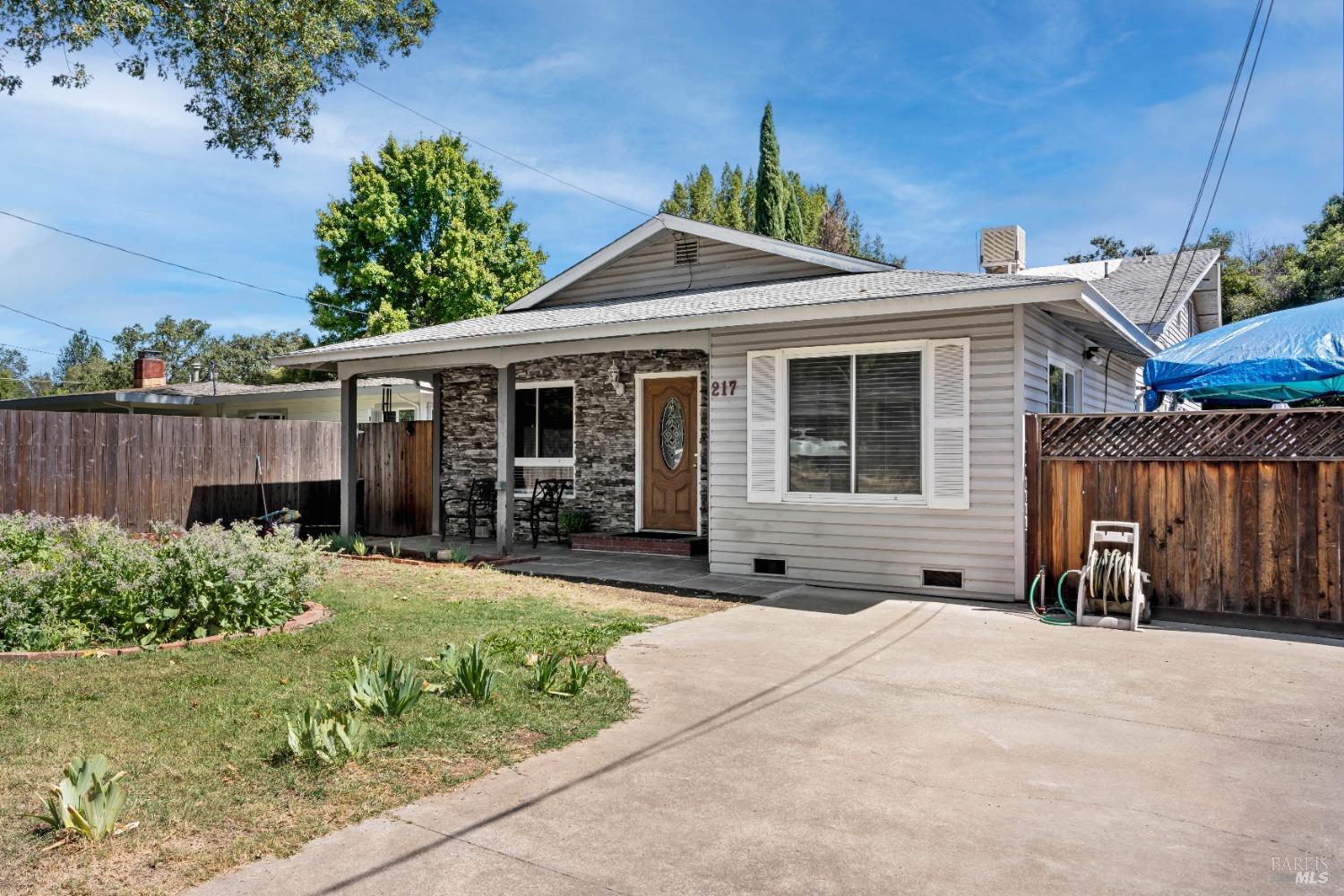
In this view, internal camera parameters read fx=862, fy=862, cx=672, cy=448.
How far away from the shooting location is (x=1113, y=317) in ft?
26.3

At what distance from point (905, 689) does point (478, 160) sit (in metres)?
31.4

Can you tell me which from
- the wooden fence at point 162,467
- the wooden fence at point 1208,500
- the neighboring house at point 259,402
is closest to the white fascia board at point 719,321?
the wooden fence at point 1208,500

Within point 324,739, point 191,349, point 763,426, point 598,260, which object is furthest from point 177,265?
point 191,349

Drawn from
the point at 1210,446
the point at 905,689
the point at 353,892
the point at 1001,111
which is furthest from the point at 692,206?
the point at 353,892

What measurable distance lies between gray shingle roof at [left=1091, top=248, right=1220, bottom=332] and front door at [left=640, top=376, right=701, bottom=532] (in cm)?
795

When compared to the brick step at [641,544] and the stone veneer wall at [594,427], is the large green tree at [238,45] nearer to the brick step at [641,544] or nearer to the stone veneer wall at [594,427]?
the stone veneer wall at [594,427]

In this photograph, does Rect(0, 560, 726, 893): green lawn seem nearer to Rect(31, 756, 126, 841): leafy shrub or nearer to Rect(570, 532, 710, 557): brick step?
Rect(31, 756, 126, 841): leafy shrub

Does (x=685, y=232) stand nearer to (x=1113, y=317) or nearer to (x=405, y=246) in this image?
(x=1113, y=317)

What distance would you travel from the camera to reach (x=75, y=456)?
11.7 meters

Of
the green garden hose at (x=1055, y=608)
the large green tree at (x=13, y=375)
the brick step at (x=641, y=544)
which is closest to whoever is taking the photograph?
the green garden hose at (x=1055, y=608)

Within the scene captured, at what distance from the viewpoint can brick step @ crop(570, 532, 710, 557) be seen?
1084 centimetres

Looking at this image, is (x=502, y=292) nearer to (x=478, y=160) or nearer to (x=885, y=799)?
(x=478, y=160)

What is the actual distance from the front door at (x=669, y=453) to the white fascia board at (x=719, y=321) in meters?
2.08

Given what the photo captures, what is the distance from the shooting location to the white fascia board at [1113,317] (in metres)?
7.20
